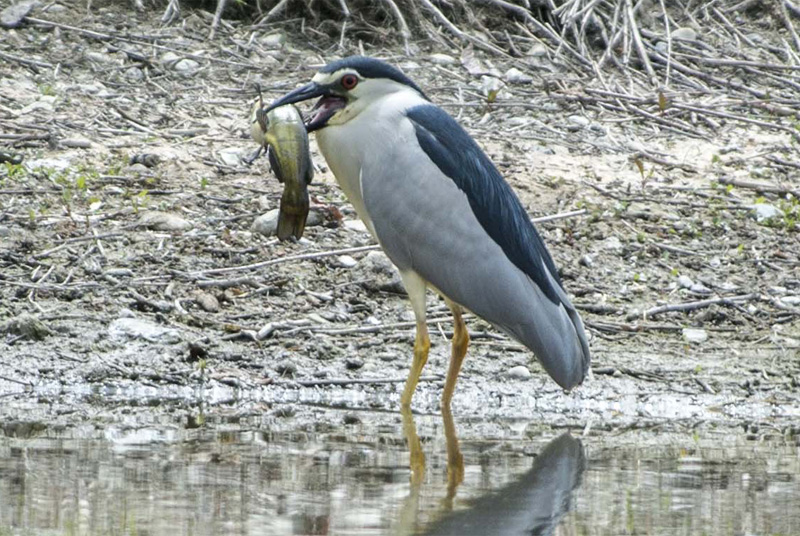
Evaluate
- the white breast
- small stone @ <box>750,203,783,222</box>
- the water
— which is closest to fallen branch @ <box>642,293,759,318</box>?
small stone @ <box>750,203,783,222</box>

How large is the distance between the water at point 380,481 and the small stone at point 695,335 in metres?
1.34

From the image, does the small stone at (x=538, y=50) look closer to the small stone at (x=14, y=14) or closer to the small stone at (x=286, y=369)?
the small stone at (x=14, y=14)

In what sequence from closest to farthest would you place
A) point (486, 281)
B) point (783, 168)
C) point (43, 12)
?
1. point (486, 281)
2. point (783, 168)
3. point (43, 12)

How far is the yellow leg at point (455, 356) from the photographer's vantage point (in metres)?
5.71

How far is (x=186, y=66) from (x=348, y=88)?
3.83m

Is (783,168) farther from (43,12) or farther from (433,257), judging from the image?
(43,12)

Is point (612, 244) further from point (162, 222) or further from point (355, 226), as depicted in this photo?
point (162, 222)

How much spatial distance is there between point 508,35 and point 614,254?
3209mm

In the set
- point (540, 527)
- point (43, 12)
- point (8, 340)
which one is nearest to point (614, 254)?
point (8, 340)

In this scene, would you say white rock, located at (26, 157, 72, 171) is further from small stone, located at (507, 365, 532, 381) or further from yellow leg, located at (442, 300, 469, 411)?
small stone, located at (507, 365, 532, 381)

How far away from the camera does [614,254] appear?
733 cm

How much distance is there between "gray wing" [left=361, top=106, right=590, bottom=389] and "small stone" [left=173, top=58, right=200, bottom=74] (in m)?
3.88

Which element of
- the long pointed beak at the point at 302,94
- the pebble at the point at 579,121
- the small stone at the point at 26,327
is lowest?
the small stone at the point at 26,327

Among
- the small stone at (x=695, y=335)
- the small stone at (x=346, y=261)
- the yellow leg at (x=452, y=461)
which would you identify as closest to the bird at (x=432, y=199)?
the yellow leg at (x=452, y=461)
